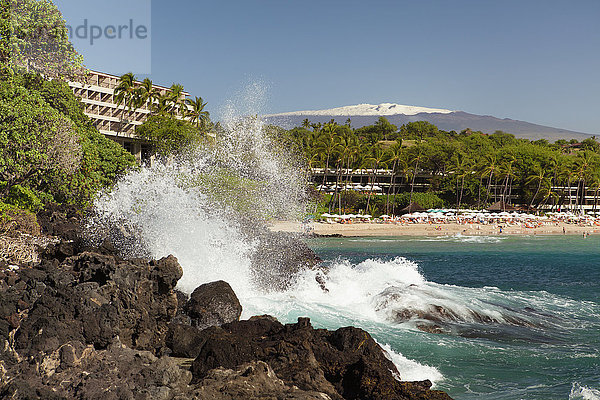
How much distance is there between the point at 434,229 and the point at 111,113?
38.3 metres

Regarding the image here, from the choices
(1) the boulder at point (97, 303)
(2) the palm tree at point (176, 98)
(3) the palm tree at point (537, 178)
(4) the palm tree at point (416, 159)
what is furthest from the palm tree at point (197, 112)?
(1) the boulder at point (97, 303)

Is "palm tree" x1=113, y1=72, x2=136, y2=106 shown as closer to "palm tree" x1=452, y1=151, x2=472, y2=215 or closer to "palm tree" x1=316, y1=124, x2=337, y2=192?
"palm tree" x1=316, y1=124, x2=337, y2=192

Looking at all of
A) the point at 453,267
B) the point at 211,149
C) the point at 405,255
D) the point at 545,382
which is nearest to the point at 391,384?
the point at 545,382

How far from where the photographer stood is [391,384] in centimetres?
823

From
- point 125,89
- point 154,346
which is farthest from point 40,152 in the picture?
point 125,89

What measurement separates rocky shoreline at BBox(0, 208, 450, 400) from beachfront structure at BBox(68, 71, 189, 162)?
5582cm

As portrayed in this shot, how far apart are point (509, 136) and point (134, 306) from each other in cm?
12472

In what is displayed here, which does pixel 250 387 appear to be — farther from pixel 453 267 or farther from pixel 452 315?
pixel 453 267

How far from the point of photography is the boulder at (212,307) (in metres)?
12.3

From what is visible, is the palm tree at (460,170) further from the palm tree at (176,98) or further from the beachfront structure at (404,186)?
the palm tree at (176,98)

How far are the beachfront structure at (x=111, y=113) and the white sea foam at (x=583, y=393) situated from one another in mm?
59572

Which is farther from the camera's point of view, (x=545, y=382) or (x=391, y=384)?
(x=545, y=382)

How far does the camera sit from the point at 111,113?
226 ft

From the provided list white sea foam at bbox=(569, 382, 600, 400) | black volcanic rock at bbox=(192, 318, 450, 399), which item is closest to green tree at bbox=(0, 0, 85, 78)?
black volcanic rock at bbox=(192, 318, 450, 399)
